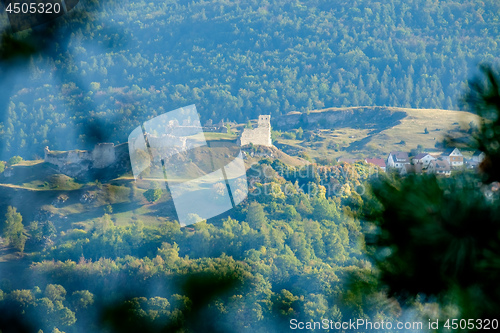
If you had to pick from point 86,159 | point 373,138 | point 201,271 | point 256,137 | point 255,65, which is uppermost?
point 86,159

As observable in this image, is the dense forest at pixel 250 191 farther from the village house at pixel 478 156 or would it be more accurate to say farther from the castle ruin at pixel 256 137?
the castle ruin at pixel 256 137

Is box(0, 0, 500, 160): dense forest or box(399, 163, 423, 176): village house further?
box(0, 0, 500, 160): dense forest

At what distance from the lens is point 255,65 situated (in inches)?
4508

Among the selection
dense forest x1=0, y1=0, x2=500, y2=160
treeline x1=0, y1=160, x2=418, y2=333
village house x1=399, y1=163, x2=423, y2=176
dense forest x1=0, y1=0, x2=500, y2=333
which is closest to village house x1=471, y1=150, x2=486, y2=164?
dense forest x1=0, y1=0, x2=500, y2=333

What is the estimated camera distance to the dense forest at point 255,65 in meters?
81.9

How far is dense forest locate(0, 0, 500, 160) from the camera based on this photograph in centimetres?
8188

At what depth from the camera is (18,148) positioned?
76.7m

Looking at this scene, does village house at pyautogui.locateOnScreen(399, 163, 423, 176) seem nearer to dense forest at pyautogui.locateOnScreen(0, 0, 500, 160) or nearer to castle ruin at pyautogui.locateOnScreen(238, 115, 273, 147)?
castle ruin at pyautogui.locateOnScreen(238, 115, 273, 147)

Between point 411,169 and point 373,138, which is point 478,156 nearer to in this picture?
point 411,169

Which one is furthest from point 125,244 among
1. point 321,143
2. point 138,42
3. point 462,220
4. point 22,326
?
point 138,42

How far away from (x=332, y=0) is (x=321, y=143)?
7398 cm

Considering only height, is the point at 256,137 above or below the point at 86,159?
below

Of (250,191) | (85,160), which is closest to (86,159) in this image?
(85,160)

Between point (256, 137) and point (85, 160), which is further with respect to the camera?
point (256, 137)
